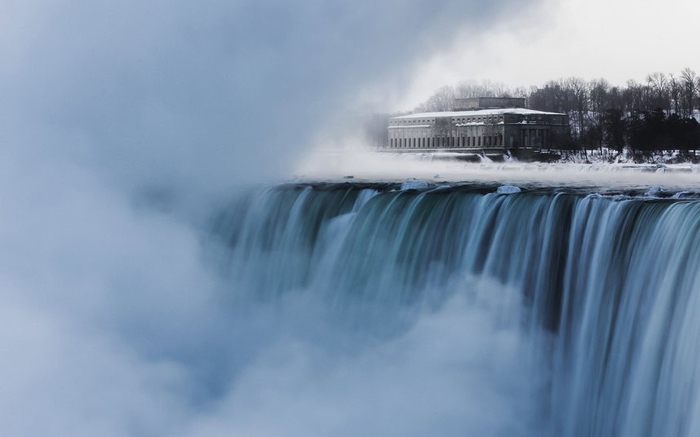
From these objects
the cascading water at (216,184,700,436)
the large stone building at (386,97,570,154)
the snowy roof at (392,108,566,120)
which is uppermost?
the snowy roof at (392,108,566,120)

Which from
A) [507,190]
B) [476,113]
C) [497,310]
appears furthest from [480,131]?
[497,310]

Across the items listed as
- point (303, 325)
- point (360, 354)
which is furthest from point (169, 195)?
point (360, 354)

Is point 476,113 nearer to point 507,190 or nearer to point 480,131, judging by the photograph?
point 480,131

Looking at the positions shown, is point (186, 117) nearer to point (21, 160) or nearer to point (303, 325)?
point (21, 160)

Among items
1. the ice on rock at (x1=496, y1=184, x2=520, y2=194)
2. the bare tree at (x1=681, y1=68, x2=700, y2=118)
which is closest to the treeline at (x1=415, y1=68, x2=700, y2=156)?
the bare tree at (x1=681, y1=68, x2=700, y2=118)

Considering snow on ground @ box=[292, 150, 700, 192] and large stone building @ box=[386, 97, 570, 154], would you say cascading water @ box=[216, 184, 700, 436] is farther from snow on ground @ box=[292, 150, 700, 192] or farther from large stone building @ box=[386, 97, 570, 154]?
large stone building @ box=[386, 97, 570, 154]
